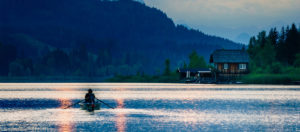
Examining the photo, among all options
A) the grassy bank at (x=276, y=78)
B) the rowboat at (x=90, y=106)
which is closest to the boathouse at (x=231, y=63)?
the grassy bank at (x=276, y=78)

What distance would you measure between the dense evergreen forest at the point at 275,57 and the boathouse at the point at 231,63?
11.5 feet

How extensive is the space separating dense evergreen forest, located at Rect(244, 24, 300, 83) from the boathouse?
138 inches

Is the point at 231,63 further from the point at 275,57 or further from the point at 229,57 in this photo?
the point at 275,57

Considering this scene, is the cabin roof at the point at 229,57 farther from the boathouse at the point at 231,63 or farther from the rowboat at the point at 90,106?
the rowboat at the point at 90,106

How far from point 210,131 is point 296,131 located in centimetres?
588

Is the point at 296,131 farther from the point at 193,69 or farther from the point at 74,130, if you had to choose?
Result: the point at 193,69

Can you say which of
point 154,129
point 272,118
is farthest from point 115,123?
point 272,118

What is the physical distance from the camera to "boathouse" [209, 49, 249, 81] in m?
144

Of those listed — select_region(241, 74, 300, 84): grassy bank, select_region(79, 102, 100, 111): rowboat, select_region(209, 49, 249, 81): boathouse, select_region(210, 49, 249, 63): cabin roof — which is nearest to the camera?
select_region(79, 102, 100, 111): rowboat

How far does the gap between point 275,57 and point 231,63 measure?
16.6 metres

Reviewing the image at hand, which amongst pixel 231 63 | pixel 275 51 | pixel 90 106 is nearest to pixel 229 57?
pixel 231 63

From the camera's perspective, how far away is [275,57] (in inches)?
5930

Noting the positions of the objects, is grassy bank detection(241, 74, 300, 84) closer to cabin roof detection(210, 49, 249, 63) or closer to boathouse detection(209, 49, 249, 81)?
boathouse detection(209, 49, 249, 81)

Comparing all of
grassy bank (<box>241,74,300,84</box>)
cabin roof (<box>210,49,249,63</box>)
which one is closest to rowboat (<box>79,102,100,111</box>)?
grassy bank (<box>241,74,300,84</box>)
